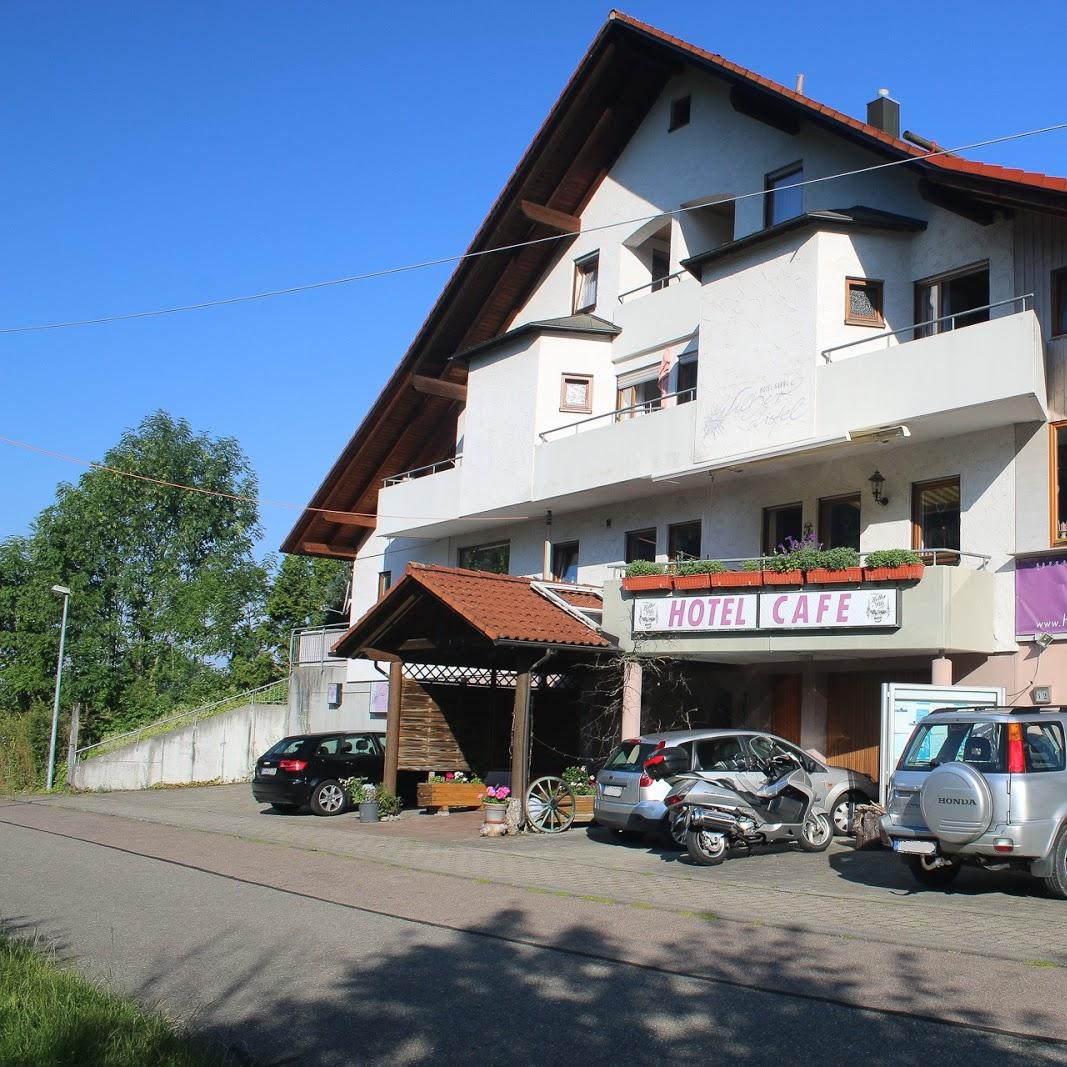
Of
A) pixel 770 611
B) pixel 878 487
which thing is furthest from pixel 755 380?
pixel 770 611

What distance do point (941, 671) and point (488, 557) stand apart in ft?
46.9

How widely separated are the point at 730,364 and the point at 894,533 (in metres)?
3.98

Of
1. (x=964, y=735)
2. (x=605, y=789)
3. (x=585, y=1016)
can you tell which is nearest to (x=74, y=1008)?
(x=585, y=1016)

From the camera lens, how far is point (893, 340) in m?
19.9

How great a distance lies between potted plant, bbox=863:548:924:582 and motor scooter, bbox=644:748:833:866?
304 centimetres

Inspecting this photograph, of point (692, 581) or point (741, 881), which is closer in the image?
point (741, 881)

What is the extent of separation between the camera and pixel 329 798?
904 inches

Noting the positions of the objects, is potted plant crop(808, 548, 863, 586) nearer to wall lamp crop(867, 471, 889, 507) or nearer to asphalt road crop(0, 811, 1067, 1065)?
wall lamp crop(867, 471, 889, 507)

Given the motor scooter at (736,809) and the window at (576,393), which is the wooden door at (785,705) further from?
the window at (576,393)

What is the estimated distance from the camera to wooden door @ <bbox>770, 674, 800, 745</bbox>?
22.0 metres

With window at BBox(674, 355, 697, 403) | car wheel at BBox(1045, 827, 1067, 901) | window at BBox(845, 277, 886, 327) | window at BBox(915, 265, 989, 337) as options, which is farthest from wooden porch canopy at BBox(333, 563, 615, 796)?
car wheel at BBox(1045, 827, 1067, 901)

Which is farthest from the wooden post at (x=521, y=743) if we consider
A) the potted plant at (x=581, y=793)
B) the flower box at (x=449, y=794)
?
the flower box at (x=449, y=794)

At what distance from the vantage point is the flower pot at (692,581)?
19656 mm

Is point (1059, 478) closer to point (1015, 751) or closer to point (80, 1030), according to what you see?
point (1015, 751)
